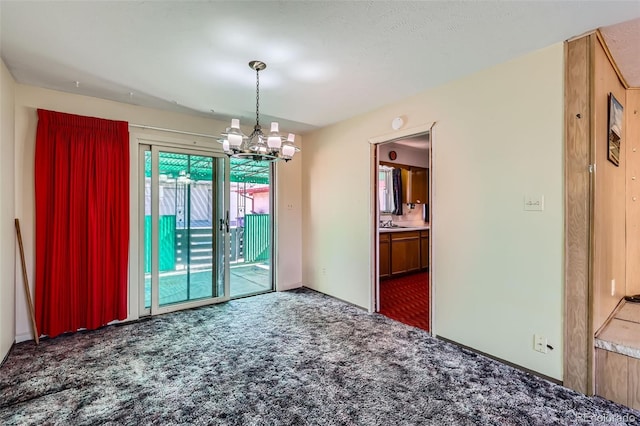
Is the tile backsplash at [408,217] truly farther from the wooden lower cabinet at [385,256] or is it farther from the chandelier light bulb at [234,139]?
the chandelier light bulb at [234,139]

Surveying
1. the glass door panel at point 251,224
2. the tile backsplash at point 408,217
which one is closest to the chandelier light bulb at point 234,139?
the glass door panel at point 251,224

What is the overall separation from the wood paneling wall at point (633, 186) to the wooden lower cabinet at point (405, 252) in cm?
301

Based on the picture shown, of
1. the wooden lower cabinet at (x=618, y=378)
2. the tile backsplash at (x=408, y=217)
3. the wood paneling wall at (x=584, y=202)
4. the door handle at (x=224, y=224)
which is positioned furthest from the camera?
the tile backsplash at (x=408, y=217)

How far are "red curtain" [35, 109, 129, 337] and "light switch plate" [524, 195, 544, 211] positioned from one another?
3958 mm

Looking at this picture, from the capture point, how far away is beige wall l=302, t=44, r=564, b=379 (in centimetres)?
229

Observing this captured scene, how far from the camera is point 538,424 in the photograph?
1.81m

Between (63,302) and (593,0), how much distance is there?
16.1 feet

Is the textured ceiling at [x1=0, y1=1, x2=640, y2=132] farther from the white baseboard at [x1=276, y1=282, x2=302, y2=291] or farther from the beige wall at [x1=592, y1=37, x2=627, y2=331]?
the white baseboard at [x1=276, y1=282, x2=302, y2=291]

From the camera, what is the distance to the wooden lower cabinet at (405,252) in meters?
5.54

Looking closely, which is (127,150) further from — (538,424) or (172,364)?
(538,424)

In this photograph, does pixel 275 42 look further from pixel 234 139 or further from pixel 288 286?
pixel 288 286

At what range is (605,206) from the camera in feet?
7.91

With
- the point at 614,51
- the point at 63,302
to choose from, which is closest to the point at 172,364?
the point at 63,302

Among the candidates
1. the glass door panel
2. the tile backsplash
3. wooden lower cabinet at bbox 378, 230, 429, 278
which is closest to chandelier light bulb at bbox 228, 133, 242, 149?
the glass door panel
